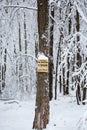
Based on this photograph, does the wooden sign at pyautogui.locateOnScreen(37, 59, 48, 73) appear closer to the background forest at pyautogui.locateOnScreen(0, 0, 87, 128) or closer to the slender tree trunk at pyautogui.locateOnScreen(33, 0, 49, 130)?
the slender tree trunk at pyautogui.locateOnScreen(33, 0, 49, 130)

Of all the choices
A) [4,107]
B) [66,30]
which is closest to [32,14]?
[66,30]

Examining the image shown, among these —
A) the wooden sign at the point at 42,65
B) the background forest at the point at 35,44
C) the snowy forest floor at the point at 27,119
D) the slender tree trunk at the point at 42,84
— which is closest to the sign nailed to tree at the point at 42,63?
the wooden sign at the point at 42,65

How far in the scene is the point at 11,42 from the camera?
968 inches

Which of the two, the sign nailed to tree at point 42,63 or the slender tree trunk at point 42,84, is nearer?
the sign nailed to tree at point 42,63

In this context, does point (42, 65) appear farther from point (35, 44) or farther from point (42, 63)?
point (35, 44)

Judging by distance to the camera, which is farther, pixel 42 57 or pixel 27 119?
pixel 27 119

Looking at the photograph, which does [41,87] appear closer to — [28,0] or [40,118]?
[40,118]

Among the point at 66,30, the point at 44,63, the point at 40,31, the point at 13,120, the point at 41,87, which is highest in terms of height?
the point at 66,30

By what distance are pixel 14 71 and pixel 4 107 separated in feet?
29.0

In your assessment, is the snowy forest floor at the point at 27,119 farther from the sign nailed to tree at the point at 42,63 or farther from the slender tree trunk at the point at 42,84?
the sign nailed to tree at the point at 42,63

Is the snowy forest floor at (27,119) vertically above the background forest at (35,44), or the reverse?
the background forest at (35,44)

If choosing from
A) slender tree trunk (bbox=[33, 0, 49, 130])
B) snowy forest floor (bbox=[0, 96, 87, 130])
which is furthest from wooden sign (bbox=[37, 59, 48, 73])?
snowy forest floor (bbox=[0, 96, 87, 130])

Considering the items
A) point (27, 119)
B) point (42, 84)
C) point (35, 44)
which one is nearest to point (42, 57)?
point (42, 84)

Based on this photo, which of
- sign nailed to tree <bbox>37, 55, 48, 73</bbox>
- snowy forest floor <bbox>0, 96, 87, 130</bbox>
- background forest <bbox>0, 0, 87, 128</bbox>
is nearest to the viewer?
sign nailed to tree <bbox>37, 55, 48, 73</bbox>
